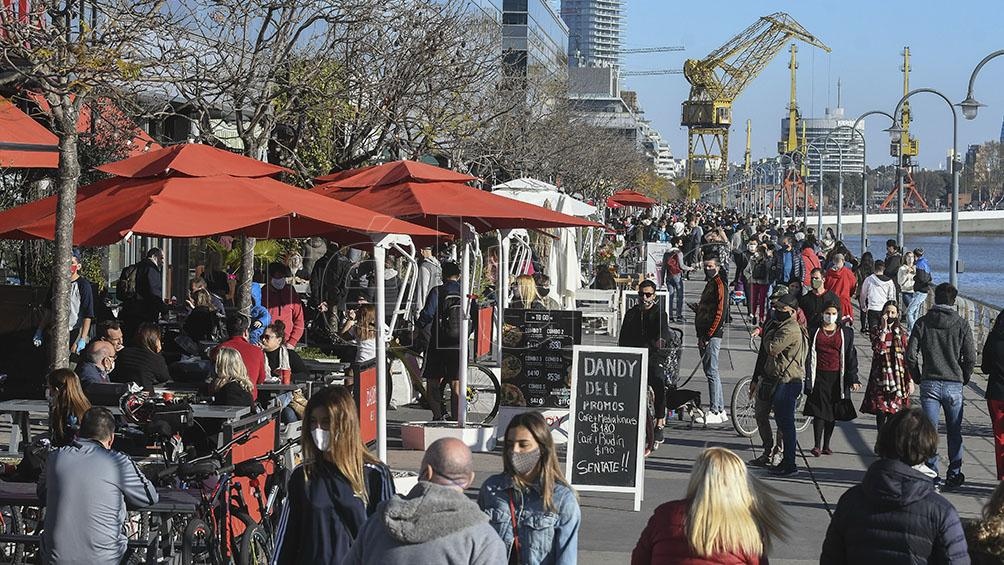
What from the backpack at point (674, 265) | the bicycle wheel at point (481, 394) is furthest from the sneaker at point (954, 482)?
the backpack at point (674, 265)

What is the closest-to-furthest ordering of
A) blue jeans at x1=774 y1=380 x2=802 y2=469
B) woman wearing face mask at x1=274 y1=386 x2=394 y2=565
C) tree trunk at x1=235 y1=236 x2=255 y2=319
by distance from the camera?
woman wearing face mask at x1=274 y1=386 x2=394 y2=565 < blue jeans at x1=774 y1=380 x2=802 y2=469 < tree trunk at x1=235 y1=236 x2=255 y2=319

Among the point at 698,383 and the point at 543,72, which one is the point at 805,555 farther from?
the point at 543,72

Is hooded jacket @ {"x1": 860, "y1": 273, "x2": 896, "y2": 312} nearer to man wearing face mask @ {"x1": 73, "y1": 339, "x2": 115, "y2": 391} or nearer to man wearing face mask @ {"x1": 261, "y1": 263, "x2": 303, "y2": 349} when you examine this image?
man wearing face mask @ {"x1": 261, "y1": 263, "x2": 303, "y2": 349}

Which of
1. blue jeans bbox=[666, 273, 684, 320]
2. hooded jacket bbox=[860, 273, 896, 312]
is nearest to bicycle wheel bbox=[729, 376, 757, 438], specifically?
hooded jacket bbox=[860, 273, 896, 312]

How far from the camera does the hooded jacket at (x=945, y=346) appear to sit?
12031 mm

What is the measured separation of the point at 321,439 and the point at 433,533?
155 cm

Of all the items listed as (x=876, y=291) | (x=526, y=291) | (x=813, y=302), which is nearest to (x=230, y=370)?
(x=526, y=291)

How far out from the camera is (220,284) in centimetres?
2255

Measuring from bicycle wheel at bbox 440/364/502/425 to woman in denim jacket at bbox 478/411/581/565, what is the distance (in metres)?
9.12

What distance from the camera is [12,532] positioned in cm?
844

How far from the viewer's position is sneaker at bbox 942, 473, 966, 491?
40.0ft

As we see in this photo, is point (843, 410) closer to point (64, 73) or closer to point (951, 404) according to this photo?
point (951, 404)

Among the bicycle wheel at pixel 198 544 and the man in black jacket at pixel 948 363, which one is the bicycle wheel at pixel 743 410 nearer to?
the man in black jacket at pixel 948 363

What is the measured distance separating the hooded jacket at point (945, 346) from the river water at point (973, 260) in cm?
2427
